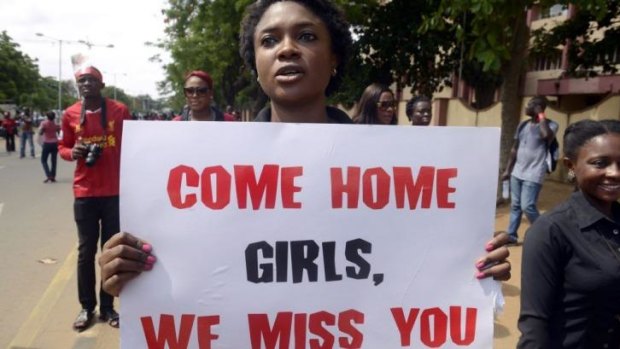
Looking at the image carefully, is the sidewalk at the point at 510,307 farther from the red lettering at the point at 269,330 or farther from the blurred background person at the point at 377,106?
the red lettering at the point at 269,330

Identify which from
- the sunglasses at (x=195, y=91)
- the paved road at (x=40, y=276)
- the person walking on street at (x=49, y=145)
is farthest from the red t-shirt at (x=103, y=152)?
the person walking on street at (x=49, y=145)

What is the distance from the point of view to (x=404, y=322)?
5.08 ft

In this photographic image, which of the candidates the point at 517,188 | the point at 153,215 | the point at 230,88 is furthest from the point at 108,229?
the point at 230,88

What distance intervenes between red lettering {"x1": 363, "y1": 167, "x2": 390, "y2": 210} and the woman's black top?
762mm

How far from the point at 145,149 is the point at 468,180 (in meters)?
0.89

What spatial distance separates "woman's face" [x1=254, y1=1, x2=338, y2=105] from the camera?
61.0 inches

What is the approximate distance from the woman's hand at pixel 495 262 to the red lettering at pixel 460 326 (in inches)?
4.3

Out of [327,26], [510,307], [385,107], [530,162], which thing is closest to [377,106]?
[385,107]

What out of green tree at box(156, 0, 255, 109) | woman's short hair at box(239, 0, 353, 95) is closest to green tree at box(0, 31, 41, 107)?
green tree at box(156, 0, 255, 109)

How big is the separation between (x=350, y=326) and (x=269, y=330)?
222 mm

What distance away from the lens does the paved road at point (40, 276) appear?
3.77 metres

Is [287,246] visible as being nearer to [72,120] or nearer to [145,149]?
[145,149]

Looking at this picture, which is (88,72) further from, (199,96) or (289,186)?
(289,186)

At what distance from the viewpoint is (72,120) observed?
383 centimetres
